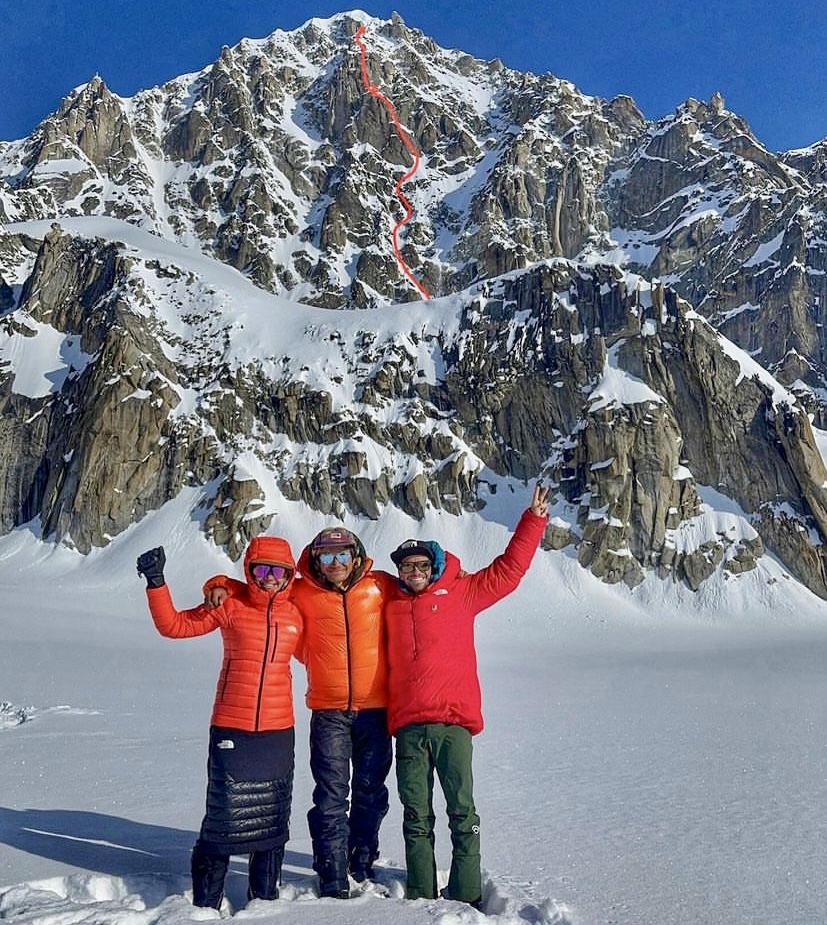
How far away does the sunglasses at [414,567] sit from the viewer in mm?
4566

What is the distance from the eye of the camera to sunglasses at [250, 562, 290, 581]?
172 inches

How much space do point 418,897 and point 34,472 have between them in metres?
57.4

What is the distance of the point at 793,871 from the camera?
4.59 m

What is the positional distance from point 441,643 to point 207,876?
189 centimetres

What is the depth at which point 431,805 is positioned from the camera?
4324 millimetres

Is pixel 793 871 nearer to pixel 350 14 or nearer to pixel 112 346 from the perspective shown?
pixel 112 346

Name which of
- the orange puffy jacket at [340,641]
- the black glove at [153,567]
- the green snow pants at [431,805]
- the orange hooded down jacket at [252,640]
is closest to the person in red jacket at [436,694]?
the green snow pants at [431,805]

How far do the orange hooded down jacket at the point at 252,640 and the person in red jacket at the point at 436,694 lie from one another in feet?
2.26

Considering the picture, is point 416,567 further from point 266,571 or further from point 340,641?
point 266,571

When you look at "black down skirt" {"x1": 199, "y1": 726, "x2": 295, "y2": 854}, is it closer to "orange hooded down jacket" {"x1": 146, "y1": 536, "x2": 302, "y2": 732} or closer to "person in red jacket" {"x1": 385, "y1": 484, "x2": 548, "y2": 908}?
"orange hooded down jacket" {"x1": 146, "y1": 536, "x2": 302, "y2": 732}

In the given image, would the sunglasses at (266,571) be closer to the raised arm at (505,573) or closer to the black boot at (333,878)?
the raised arm at (505,573)

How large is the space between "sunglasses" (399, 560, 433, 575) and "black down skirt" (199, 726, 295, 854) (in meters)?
1.25

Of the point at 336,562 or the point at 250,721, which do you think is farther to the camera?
the point at 336,562

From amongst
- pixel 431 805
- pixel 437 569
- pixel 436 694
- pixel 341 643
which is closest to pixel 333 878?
pixel 431 805
